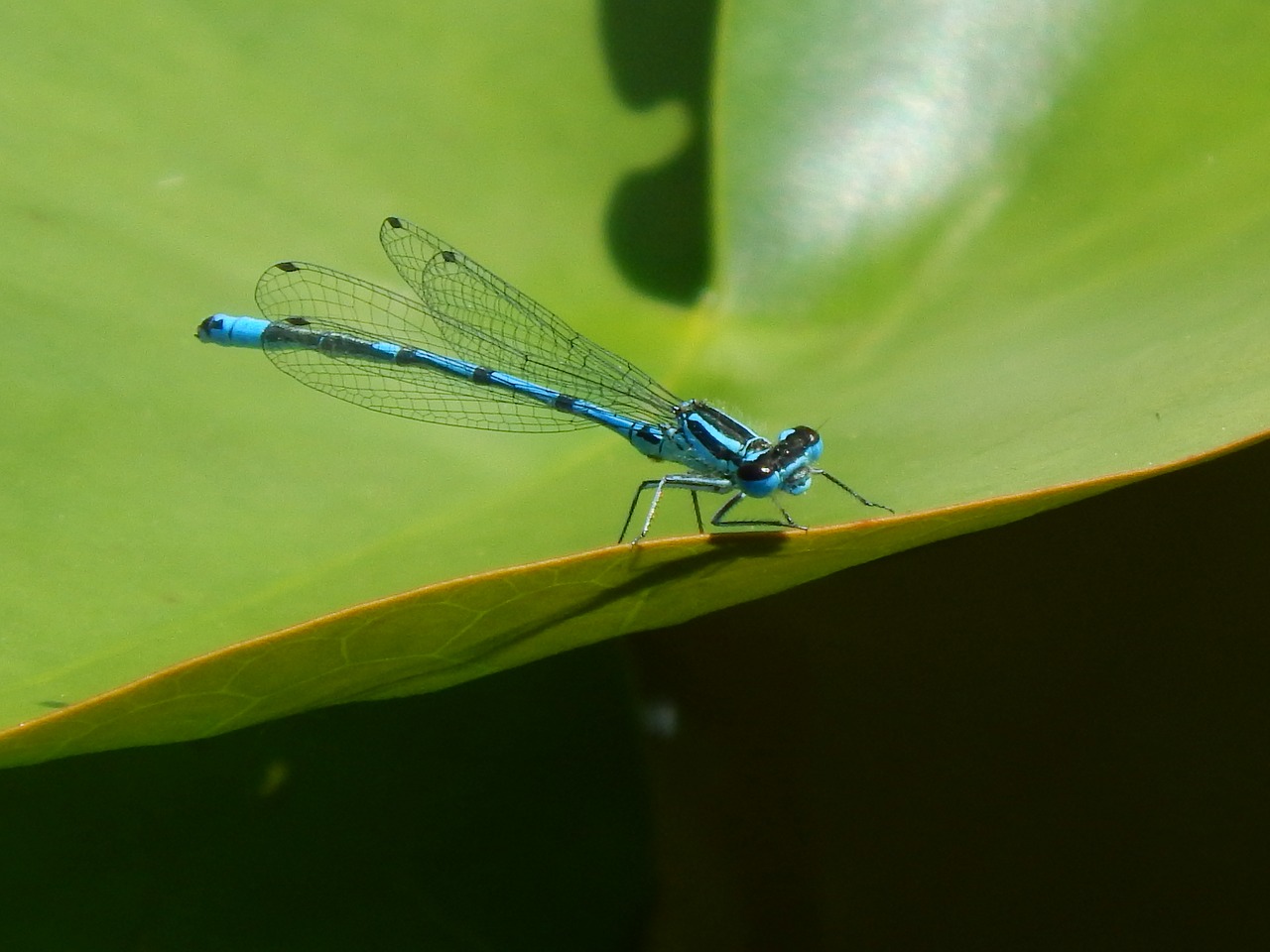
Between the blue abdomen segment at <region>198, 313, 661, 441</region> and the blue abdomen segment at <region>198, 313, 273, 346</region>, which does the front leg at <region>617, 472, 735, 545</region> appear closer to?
the blue abdomen segment at <region>198, 313, 661, 441</region>

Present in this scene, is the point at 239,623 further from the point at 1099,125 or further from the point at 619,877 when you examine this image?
the point at 1099,125

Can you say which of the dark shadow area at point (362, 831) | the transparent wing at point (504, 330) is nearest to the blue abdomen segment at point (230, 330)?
the transparent wing at point (504, 330)

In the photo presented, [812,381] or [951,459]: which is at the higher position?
[812,381]

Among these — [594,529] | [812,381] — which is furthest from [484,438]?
[812,381]

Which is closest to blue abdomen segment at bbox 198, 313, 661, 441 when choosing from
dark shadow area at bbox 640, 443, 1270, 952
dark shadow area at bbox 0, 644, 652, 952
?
dark shadow area at bbox 640, 443, 1270, 952

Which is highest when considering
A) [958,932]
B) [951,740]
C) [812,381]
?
[812,381]

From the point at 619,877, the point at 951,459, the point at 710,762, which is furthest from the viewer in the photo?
the point at 710,762

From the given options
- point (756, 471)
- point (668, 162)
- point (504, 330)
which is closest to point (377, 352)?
point (504, 330)
